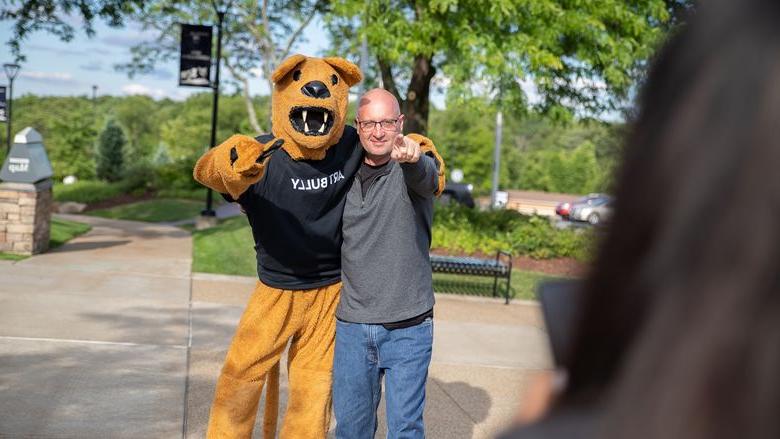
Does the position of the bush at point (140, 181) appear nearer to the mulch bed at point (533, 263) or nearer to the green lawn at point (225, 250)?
the green lawn at point (225, 250)

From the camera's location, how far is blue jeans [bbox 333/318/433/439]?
362cm

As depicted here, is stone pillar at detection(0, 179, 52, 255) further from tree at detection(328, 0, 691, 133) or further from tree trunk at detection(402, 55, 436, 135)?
tree trunk at detection(402, 55, 436, 135)

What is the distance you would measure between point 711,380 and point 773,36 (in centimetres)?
27

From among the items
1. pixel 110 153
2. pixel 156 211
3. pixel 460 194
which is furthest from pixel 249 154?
pixel 110 153

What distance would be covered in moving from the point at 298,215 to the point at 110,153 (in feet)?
115

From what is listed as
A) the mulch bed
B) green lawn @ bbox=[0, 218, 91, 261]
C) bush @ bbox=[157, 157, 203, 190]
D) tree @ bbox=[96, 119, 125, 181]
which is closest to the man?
green lawn @ bbox=[0, 218, 91, 261]

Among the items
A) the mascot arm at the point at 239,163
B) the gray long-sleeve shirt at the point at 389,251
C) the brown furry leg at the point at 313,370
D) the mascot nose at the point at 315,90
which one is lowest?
the brown furry leg at the point at 313,370

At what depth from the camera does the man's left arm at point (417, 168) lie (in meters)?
3.41

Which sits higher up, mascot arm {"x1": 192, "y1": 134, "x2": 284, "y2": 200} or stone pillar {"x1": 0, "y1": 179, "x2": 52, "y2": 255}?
mascot arm {"x1": 192, "y1": 134, "x2": 284, "y2": 200}

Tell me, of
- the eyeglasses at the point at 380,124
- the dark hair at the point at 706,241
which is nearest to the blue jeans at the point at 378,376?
the eyeglasses at the point at 380,124

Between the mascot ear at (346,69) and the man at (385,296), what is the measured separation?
63cm

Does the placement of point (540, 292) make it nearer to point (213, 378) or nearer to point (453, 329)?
point (213, 378)

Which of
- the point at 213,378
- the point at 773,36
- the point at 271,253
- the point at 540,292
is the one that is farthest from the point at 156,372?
the point at 773,36

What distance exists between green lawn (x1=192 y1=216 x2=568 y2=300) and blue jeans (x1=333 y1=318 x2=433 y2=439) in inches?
295
